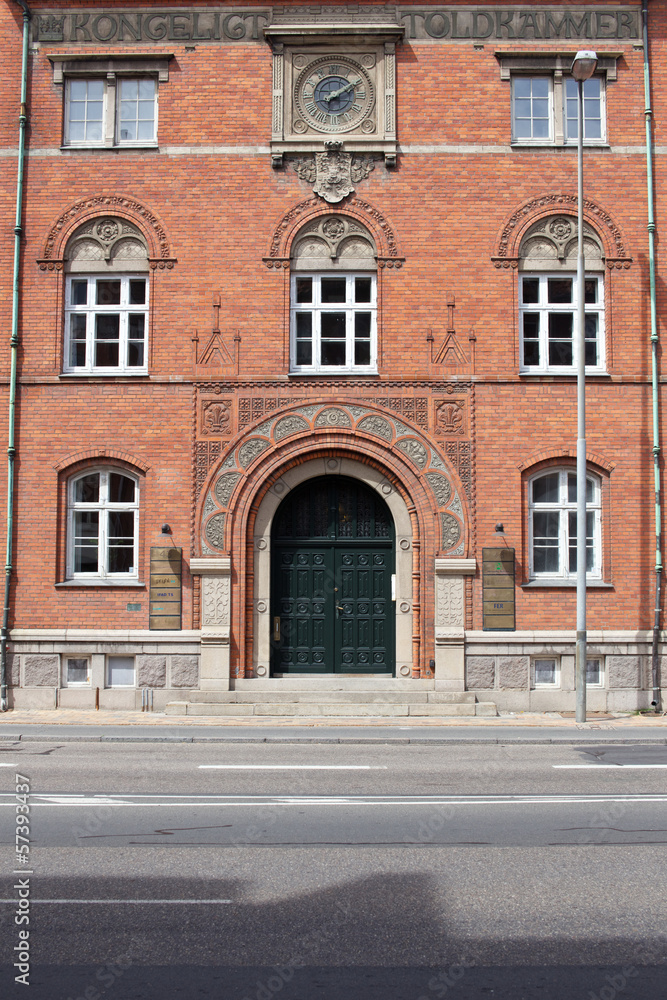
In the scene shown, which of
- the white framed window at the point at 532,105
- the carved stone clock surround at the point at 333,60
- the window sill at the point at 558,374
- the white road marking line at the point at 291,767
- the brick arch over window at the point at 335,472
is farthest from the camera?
the white framed window at the point at 532,105

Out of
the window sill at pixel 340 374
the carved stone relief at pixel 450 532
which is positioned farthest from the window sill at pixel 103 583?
the carved stone relief at pixel 450 532

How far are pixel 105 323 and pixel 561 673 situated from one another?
34.9ft

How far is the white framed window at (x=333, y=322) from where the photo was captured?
59.2 ft

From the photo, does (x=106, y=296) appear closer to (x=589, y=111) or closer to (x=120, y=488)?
(x=120, y=488)

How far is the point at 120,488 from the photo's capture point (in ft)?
59.3

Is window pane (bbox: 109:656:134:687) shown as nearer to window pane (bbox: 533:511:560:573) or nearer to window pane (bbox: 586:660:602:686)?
window pane (bbox: 533:511:560:573)

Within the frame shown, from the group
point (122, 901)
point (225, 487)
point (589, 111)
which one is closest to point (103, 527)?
point (225, 487)

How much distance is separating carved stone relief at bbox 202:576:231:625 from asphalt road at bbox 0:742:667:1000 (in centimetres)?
629

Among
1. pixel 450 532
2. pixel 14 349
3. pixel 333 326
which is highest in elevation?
pixel 333 326

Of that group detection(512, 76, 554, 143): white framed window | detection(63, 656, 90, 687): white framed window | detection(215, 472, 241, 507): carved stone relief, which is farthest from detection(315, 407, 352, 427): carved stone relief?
detection(512, 76, 554, 143): white framed window

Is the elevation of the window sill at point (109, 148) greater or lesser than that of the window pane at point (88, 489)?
greater

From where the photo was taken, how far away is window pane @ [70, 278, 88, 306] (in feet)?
60.0

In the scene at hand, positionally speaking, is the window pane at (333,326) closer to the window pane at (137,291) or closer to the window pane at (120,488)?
the window pane at (137,291)

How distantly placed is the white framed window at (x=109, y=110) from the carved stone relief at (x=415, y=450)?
7.52 metres
